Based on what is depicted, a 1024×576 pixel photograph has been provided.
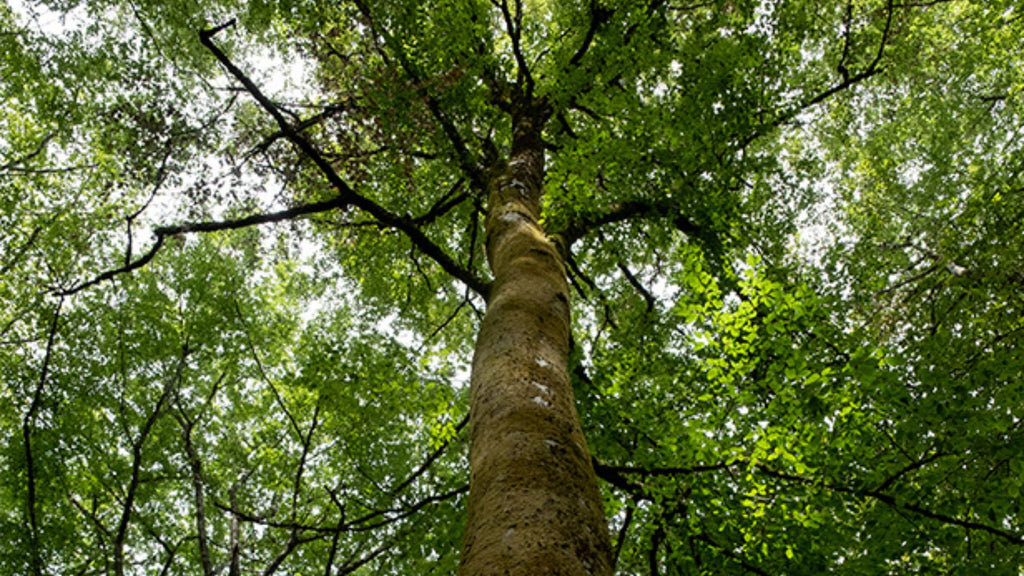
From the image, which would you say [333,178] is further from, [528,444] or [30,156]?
[30,156]

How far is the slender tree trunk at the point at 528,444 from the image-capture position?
1.63 metres

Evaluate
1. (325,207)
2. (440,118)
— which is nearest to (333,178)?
(325,207)

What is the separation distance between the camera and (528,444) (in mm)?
2115

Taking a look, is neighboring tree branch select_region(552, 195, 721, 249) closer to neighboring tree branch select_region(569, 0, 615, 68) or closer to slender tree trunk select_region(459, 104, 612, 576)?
slender tree trunk select_region(459, 104, 612, 576)

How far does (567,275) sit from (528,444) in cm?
426

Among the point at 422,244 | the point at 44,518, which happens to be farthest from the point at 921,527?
the point at 44,518

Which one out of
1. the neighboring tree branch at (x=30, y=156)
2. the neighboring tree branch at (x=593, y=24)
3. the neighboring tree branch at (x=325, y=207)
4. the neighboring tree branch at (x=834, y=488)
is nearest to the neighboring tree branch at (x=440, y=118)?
the neighboring tree branch at (x=593, y=24)

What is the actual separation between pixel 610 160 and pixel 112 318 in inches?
370

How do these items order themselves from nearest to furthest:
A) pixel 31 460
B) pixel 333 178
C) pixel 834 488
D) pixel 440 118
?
pixel 834 488, pixel 333 178, pixel 31 460, pixel 440 118

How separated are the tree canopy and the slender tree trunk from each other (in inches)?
11.6

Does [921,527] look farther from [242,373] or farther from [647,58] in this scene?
[242,373]

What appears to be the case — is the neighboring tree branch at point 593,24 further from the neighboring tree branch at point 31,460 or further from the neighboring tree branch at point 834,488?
the neighboring tree branch at point 31,460

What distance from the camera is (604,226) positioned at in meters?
7.46

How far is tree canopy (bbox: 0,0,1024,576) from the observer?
363cm
